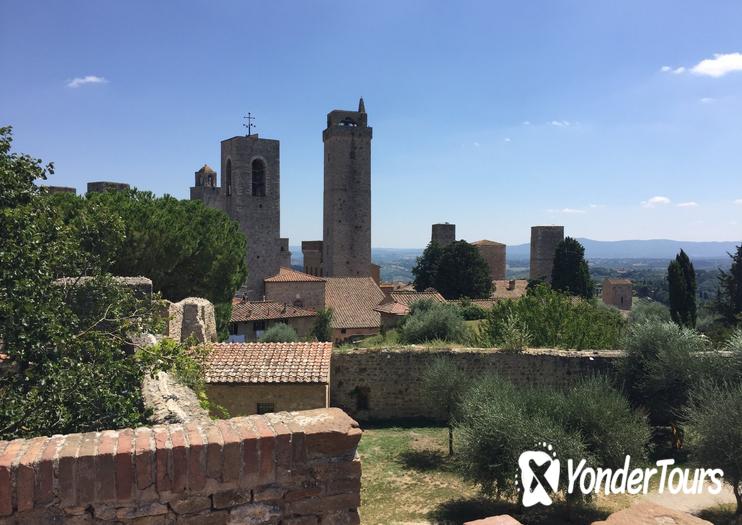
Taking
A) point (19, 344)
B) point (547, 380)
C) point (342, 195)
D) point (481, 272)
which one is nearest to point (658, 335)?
point (547, 380)

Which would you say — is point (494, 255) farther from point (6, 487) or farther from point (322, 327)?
point (6, 487)

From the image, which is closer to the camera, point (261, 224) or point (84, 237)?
point (84, 237)

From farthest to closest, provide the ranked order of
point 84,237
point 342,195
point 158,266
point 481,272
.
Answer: point 342,195
point 481,272
point 158,266
point 84,237

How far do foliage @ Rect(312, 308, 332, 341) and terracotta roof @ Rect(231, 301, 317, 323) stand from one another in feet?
1.57

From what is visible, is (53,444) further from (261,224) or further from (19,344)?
(261,224)

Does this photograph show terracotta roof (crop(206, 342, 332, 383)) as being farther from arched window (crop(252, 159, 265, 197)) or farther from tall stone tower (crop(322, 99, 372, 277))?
tall stone tower (crop(322, 99, 372, 277))

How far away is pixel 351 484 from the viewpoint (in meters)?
3.31

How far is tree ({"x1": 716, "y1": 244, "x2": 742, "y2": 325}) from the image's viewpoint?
31594 millimetres

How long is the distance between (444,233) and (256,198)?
2701 cm

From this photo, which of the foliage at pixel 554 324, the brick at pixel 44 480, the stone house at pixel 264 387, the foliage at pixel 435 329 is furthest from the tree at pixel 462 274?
the brick at pixel 44 480

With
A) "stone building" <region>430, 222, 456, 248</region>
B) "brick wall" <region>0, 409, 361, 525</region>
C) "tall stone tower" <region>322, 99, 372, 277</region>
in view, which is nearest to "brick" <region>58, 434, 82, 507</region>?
"brick wall" <region>0, 409, 361, 525</region>

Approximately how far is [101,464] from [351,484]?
4.66 feet

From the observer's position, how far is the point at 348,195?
5328cm

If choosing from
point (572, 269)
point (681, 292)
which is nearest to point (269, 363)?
point (681, 292)
